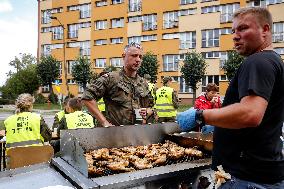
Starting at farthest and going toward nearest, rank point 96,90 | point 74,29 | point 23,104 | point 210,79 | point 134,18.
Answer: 1. point 74,29
2. point 134,18
3. point 210,79
4. point 23,104
5. point 96,90

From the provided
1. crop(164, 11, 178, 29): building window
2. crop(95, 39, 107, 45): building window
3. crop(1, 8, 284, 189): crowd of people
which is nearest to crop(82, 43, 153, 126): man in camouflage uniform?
crop(1, 8, 284, 189): crowd of people

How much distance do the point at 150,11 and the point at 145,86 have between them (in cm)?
3923

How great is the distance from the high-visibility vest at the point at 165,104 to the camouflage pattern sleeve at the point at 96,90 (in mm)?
6634

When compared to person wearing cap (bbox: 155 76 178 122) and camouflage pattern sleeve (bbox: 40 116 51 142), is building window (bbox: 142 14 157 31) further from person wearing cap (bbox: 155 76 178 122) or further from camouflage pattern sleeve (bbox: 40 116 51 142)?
camouflage pattern sleeve (bbox: 40 116 51 142)

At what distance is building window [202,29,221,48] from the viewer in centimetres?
3778

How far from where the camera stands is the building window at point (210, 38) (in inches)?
1487

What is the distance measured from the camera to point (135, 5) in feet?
146

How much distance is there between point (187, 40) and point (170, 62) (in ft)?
10.9

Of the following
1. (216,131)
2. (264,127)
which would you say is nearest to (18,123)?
(216,131)

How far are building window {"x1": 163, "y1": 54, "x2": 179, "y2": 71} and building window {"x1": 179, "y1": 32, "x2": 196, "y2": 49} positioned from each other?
1.49 m

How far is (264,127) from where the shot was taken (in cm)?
216

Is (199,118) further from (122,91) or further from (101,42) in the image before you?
(101,42)

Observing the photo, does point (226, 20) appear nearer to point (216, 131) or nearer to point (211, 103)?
point (211, 103)

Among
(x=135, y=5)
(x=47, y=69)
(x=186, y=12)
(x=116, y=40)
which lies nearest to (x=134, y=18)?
(x=135, y=5)
